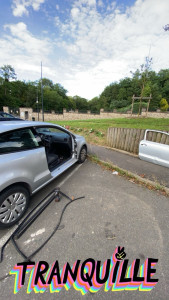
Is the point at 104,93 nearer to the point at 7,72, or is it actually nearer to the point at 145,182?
the point at 7,72

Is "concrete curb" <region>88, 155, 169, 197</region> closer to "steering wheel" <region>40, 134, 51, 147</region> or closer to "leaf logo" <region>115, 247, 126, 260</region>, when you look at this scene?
"leaf logo" <region>115, 247, 126, 260</region>

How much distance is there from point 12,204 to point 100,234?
143cm

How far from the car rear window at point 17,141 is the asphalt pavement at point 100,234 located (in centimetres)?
123

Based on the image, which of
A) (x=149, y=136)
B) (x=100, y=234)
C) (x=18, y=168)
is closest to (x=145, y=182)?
(x=149, y=136)

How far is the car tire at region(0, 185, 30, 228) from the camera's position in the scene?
1.74 metres

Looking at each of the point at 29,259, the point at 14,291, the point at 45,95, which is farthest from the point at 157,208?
the point at 45,95

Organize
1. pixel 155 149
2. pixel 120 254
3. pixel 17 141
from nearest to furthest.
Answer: pixel 120 254, pixel 17 141, pixel 155 149

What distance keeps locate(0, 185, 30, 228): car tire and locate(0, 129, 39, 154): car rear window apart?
1.95ft

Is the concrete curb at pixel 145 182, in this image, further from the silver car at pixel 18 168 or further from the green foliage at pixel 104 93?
the green foliage at pixel 104 93

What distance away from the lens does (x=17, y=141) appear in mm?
2021

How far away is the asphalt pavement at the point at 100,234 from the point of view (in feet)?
4.22

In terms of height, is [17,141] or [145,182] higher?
[17,141]

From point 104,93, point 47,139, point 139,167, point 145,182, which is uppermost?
point 104,93

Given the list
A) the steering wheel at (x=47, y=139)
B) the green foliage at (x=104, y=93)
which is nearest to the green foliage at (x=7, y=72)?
the green foliage at (x=104, y=93)
